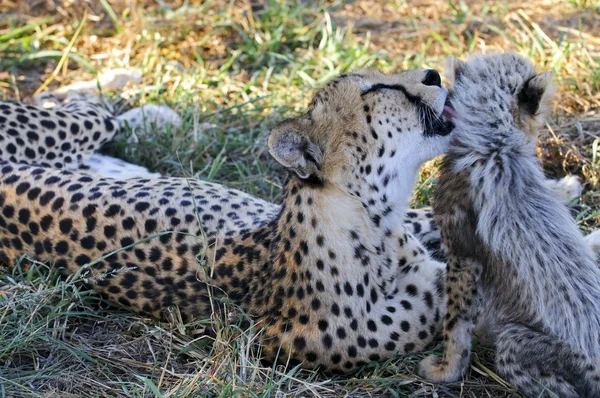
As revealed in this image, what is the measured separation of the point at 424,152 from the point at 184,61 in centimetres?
269

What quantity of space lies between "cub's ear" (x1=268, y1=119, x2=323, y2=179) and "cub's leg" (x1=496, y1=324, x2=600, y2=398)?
0.82m

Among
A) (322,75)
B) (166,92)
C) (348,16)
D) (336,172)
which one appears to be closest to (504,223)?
(336,172)

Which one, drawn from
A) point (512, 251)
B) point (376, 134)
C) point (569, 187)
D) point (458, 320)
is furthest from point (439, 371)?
point (569, 187)

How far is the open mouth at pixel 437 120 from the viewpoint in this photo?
2.86m

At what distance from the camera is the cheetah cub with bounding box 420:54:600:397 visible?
2.62 m

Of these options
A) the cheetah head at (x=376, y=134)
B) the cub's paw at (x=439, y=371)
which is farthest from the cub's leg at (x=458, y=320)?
the cheetah head at (x=376, y=134)

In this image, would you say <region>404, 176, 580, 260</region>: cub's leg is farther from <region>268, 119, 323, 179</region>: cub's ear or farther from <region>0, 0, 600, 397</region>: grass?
<region>268, 119, 323, 179</region>: cub's ear

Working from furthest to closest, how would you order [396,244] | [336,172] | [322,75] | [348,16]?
1. [348,16]
2. [322,75]
3. [396,244]
4. [336,172]

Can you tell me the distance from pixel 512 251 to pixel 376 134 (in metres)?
0.59

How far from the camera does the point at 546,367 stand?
261cm

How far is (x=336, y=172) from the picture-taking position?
9.45 feet

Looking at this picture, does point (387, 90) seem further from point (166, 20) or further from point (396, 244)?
point (166, 20)

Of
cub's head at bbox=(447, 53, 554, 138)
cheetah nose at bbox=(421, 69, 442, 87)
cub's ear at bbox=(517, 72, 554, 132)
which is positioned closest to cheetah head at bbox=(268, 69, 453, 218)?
cheetah nose at bbox=(421, 69, 442, 87)

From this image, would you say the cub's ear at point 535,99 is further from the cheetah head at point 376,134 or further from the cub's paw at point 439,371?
the cub's paw at point 439,371
